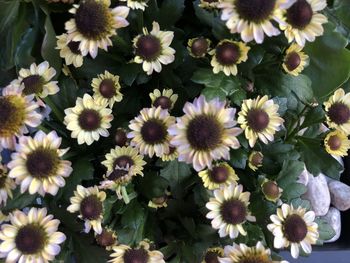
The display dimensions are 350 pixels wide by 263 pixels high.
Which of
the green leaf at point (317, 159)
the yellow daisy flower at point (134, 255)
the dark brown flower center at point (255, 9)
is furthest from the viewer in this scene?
the green leaf at point (317, 159)

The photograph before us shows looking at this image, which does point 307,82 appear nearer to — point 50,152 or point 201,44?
point 201,44

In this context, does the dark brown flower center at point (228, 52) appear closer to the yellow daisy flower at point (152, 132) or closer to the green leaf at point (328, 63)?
the yellow daisy flower at point (152, 132)

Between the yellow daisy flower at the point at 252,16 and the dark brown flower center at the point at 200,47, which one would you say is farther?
the dark brown flower center at the point at 200,47

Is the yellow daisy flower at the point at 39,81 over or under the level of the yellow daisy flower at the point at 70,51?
under

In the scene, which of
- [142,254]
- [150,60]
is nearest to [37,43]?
[150,60]

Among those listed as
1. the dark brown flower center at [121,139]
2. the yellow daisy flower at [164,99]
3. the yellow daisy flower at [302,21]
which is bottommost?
the dark brown flower center at [121,139]

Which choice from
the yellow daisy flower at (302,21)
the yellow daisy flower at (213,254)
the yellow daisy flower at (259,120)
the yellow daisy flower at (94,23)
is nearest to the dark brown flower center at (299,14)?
the yellow daisy flower at (302,21)

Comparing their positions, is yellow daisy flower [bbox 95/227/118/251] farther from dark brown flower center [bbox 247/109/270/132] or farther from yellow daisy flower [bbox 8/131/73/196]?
dark brown flower center [bbox 247/109/270/132]
